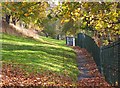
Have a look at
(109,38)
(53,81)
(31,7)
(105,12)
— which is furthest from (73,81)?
(109,38)

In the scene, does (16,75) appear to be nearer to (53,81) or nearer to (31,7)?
(53,81)

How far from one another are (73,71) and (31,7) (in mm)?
5870

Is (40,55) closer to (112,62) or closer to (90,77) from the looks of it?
(90,77)

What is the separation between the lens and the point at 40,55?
1602 centimetres

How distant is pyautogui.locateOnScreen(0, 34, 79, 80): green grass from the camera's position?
Result: 44.3 feet

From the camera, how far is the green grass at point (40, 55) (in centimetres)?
1349

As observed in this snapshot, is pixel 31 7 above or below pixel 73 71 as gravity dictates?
above

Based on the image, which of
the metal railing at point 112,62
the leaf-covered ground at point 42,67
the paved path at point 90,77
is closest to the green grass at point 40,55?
the leaf-covered ground at point 42,67

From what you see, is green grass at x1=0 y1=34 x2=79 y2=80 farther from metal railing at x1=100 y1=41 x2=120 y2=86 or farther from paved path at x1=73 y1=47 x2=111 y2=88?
metal railing at x1=100 y1=41 x2=120 y2=86

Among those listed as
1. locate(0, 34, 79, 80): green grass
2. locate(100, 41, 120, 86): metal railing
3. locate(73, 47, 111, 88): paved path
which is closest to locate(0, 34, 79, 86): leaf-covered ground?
→ locate(0, 34, 79, 80): green grass

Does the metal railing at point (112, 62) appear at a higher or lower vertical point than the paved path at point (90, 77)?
higher

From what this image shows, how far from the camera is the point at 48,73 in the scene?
12422mm

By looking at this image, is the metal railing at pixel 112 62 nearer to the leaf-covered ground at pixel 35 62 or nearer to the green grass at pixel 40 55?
the leaf-covered ground at pixel 35 62

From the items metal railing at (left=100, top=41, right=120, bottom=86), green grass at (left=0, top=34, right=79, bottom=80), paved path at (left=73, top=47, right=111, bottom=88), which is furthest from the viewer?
green grass at (left=0, top=34, right=79, bottom=80)
